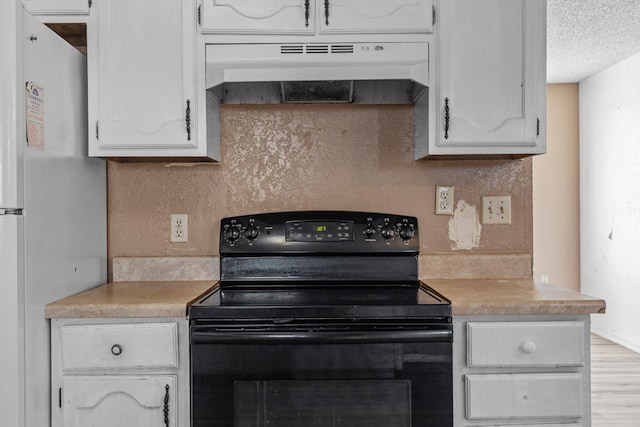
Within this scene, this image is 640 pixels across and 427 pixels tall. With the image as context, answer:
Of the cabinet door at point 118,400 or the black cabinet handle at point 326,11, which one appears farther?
the black cabinet handle at point 326,11

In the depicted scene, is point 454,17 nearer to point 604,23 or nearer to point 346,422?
point 346,422

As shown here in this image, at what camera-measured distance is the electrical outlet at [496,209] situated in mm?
2154

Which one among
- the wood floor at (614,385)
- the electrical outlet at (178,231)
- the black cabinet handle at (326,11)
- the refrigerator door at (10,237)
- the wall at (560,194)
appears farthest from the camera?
the wall at (560,194)

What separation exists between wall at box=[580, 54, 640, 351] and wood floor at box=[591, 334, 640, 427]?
0.22 m

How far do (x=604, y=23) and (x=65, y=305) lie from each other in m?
3.83

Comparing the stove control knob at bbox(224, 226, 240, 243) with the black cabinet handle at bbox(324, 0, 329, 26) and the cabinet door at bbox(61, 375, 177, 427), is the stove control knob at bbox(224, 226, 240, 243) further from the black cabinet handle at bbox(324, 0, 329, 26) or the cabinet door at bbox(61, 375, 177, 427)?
the black cabinet handle at bbox(324, 0, 329, 26)

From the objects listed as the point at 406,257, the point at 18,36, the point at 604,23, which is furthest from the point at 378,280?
the point at 604,23

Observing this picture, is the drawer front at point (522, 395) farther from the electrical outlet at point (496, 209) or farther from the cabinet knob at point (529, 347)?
the electrical outlet at point (496, 209)

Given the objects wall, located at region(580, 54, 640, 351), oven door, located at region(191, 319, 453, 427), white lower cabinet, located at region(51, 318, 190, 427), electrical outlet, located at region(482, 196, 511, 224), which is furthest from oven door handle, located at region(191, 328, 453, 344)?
wall, located at region(580, 54, 640, 351)

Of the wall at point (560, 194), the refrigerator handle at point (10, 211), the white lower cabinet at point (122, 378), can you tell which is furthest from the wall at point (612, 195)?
the refrigerator handle at point (10, 211)

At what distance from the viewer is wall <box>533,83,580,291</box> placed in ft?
17.3

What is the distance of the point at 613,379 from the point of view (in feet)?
11.7

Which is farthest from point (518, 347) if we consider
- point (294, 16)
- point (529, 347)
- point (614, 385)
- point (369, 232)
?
point (614, 385)

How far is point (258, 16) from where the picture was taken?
1818mm
